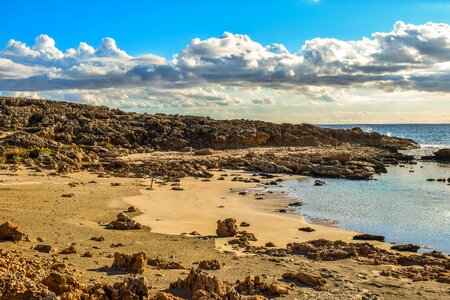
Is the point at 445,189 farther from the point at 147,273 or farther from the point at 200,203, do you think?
the point at 147,273

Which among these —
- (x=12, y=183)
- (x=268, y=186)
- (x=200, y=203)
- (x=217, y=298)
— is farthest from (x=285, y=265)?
(x=268, y=186)

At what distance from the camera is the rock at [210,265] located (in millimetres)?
14703

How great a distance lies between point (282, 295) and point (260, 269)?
2.49 meters

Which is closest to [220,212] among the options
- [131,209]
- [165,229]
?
[131,209]

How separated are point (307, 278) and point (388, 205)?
20022mm

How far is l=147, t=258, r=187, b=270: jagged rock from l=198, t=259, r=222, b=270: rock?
516 millimetres

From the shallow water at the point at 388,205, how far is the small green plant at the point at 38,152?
21.1 m

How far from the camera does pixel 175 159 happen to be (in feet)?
169

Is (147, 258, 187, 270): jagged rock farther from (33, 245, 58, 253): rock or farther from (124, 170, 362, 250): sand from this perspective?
(124, 170, 362, 250): sand

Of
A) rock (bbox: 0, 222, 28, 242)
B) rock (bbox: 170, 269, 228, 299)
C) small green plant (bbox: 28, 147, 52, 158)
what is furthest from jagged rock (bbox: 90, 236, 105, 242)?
small green plant (bbox: 28, 147, 52, 158)

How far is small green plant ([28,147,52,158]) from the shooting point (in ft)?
141

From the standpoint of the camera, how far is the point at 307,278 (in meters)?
13.8

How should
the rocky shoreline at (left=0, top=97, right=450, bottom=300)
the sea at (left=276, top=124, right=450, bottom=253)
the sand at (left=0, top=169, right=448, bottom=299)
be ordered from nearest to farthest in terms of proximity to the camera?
1. the rocky shoreline at (left=0, top=97, right=450, bottom=300)
2. the sand at (left=0, top=169, right=448, bottom=299)
3. the sea at (left=276, top=124, right=450, bottom=253)

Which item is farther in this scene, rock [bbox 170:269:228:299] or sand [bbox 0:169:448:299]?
sand [bbox 0:169:448:299]
